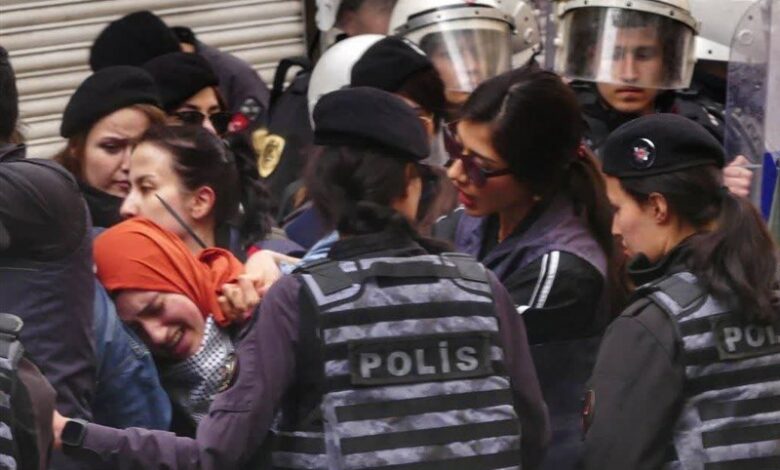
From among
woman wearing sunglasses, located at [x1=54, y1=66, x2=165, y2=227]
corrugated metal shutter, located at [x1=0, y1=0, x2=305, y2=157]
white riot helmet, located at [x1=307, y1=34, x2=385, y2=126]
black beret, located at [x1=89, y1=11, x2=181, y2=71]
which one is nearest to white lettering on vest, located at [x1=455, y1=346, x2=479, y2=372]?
woman wearing sunglasses, located at [x1=54, y1=66, x2=165, y2=227]

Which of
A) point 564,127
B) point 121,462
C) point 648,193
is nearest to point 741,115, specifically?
point 564,127

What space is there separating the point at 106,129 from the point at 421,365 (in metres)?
1.67

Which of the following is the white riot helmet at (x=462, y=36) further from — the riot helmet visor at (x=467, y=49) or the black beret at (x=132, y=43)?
the black beret at (x=132, y=43)

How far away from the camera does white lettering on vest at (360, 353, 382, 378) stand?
3.92 m

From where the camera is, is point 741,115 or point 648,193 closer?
point 648,193

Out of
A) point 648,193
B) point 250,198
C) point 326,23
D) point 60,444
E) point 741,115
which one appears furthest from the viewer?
point 326,23

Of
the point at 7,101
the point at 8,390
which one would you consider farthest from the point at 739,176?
the point at 8,390

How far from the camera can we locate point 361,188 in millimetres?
4027

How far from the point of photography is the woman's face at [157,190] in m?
4.96

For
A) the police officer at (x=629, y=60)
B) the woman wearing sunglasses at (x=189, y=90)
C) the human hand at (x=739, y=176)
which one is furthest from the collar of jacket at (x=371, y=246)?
the police officer at (x=629, y=60)

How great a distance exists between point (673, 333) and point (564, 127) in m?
0.93

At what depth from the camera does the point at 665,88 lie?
6.48 metres

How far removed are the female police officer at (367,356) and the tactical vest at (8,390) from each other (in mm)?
291

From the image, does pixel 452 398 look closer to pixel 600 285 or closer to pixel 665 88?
pixel 600 285
